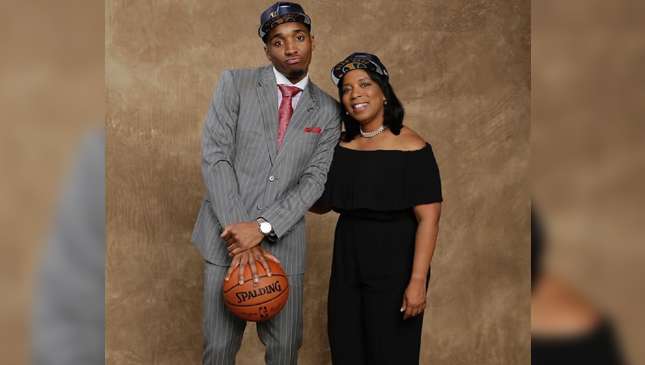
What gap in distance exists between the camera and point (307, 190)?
9.11 feet

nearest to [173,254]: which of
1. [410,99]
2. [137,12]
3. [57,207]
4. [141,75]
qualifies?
[141,75]

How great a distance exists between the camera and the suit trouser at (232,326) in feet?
9.37

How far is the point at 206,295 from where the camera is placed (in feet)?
9.47

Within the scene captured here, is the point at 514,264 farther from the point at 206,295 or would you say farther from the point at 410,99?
the point at 206,295

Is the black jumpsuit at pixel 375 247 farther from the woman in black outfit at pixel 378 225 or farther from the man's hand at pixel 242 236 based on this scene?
the man's hand at pixel 242 236

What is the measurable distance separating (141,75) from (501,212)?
224 centimetres

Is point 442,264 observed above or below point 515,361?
above

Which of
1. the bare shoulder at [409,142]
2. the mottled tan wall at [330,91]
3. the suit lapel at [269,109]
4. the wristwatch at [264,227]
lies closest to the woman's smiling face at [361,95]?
the bare shoulder at [409,142]

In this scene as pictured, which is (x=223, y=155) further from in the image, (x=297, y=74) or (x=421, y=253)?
(x=421, y=253)

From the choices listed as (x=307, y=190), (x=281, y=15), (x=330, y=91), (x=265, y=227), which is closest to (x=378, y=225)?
(x=307, y=190)

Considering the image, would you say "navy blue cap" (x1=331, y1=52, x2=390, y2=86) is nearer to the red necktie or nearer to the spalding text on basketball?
the red necktie

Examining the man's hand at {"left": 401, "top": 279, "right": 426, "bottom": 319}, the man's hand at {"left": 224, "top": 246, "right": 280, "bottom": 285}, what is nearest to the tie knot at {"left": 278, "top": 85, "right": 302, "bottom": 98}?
the man's hand at {"left": 224, "top": 246, "right": 280, "bottom": 285}

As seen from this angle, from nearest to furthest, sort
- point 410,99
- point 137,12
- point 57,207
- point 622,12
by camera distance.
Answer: point 622,12
point 57,207
point 137,12
point 410,99

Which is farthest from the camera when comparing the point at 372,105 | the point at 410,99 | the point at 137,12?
the point at 410,99
